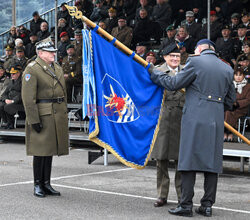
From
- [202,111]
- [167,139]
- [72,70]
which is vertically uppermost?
[72,70]

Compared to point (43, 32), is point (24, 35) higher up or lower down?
lower down

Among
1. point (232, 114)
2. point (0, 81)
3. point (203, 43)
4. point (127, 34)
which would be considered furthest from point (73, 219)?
point (0, 81)

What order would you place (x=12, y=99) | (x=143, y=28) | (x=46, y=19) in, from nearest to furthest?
Result: (x=12, y=99) → (x=143, y=28) → (x=46, y=19)

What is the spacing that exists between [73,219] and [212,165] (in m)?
1.67

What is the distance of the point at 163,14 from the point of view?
17578mm

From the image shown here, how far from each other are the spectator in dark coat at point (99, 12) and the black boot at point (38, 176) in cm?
1203

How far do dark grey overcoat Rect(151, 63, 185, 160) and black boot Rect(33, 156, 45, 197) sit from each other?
161cm

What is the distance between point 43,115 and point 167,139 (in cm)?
177

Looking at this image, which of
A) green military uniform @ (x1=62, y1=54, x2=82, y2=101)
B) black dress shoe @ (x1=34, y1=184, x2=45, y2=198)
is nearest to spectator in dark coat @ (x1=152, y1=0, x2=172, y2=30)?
green military uniform @ (x1=62, y1=54, x2=82, y2=101)

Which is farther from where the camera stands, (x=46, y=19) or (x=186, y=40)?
(x=46, y=19)

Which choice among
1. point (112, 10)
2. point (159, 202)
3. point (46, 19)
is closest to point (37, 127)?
point (159, 202)

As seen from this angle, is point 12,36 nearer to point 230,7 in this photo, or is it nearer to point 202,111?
point 230,7

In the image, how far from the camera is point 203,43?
22.0 ft

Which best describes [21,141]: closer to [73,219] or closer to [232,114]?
[232,114]
